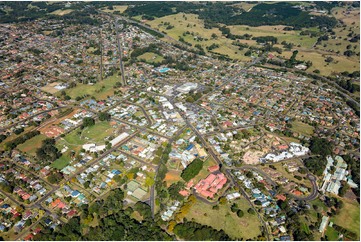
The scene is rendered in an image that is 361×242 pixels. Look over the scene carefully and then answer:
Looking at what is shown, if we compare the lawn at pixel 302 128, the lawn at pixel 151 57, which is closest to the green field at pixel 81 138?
the lawn at pixel 302 128

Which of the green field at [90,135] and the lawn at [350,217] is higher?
the green field at [90,135]

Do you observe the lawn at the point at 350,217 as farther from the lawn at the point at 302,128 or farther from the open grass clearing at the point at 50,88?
the open grass clearing at the point at 50,88

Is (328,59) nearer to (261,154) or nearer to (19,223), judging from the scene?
(261,154)

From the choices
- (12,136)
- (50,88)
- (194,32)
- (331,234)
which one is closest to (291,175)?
(331,234)

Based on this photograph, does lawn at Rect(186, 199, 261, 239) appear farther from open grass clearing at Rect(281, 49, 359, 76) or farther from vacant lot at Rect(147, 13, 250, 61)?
vacant lot at Rect(147, 13, 250, 61)

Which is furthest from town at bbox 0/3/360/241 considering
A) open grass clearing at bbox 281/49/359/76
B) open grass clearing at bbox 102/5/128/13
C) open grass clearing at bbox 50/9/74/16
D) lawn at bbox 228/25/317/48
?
open grass clearing at bbox 102/5/128/13

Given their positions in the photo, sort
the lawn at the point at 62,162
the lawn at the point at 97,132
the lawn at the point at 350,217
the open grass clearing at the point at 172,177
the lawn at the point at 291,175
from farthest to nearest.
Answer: the lawn at the point at 97,132, the lawn at the point at 62,162, the lawn at the point at 291,175, the open grass clearing at the point at 172,177, the lawn at the point at 350,217

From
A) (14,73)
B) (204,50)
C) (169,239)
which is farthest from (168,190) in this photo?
(204,50)
